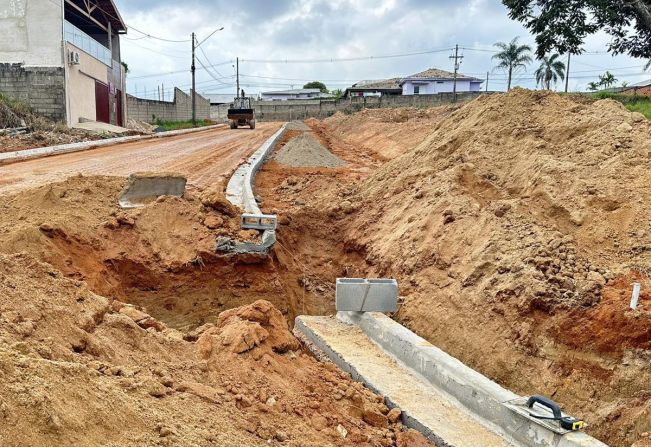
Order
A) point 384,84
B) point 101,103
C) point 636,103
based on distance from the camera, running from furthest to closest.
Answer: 1. point 384,84
2. point 101,103
3. point 636,103

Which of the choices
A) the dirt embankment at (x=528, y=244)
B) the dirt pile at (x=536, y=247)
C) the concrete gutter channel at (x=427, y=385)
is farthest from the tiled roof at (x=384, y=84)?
the concrete gutter channel at (x=427, y=385)

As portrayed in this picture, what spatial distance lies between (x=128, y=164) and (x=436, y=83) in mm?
58880

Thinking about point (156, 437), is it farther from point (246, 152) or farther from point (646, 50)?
point (246, 152)

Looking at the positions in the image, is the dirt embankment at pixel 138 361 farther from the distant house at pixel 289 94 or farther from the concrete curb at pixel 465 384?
the distant house at pixel 289 94

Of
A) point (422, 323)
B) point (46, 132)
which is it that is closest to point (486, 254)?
point (422, 323)

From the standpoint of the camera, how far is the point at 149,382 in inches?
123

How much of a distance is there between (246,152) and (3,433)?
18616mm

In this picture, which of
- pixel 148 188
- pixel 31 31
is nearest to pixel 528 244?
pixel 148 188

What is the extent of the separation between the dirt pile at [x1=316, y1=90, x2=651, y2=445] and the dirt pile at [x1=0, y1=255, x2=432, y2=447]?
1.59m

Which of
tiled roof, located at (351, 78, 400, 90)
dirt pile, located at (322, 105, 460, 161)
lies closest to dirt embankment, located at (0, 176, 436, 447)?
dirt pile, located at (322, 105, 460, 161)

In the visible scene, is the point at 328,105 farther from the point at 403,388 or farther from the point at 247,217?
the point at 403,388

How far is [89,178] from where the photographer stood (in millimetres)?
9125

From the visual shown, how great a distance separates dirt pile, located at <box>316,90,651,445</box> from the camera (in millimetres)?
4463

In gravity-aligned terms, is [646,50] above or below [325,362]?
above
